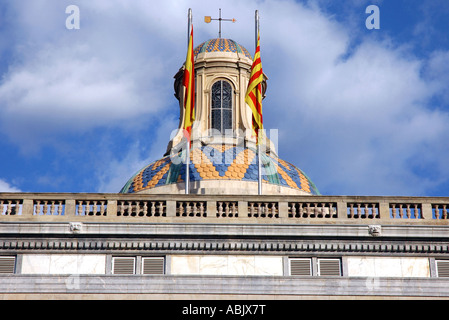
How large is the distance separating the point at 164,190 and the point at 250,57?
11478mm

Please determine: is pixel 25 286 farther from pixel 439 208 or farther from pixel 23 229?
pixel 439 208

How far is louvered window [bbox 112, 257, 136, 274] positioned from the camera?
79.3 feet

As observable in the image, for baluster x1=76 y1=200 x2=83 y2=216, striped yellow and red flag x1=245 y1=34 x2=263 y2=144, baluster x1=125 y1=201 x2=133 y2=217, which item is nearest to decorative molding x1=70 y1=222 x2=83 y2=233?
baluster x1=76 y1=200 x2=83 y2=216

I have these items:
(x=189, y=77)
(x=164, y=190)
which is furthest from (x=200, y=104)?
(x=189, y=77)

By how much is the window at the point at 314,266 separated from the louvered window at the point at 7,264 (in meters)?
6.51

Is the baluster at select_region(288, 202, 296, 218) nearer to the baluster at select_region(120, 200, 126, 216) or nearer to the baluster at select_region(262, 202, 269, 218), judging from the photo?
the baluster at select_region(262, 202, 269, 218)

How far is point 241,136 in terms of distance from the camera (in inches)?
2018

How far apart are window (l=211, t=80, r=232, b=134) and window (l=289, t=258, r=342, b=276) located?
2844cm

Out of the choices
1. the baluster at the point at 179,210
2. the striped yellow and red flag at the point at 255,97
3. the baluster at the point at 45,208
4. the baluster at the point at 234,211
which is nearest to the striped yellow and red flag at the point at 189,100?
the striped yellow and red flag at the point at 255,97

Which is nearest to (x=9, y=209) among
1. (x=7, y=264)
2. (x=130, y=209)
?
(x=7, y=264)

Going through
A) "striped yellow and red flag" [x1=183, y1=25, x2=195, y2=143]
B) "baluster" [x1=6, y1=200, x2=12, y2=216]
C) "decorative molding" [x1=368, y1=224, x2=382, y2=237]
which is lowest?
"decorative molding" [x1=368, y1=224, x2=382, y2=237]

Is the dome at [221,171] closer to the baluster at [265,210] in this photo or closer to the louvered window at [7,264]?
the baluster at [265,210]

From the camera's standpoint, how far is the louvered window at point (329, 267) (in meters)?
24.3

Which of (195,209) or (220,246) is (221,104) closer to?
(195,209)
